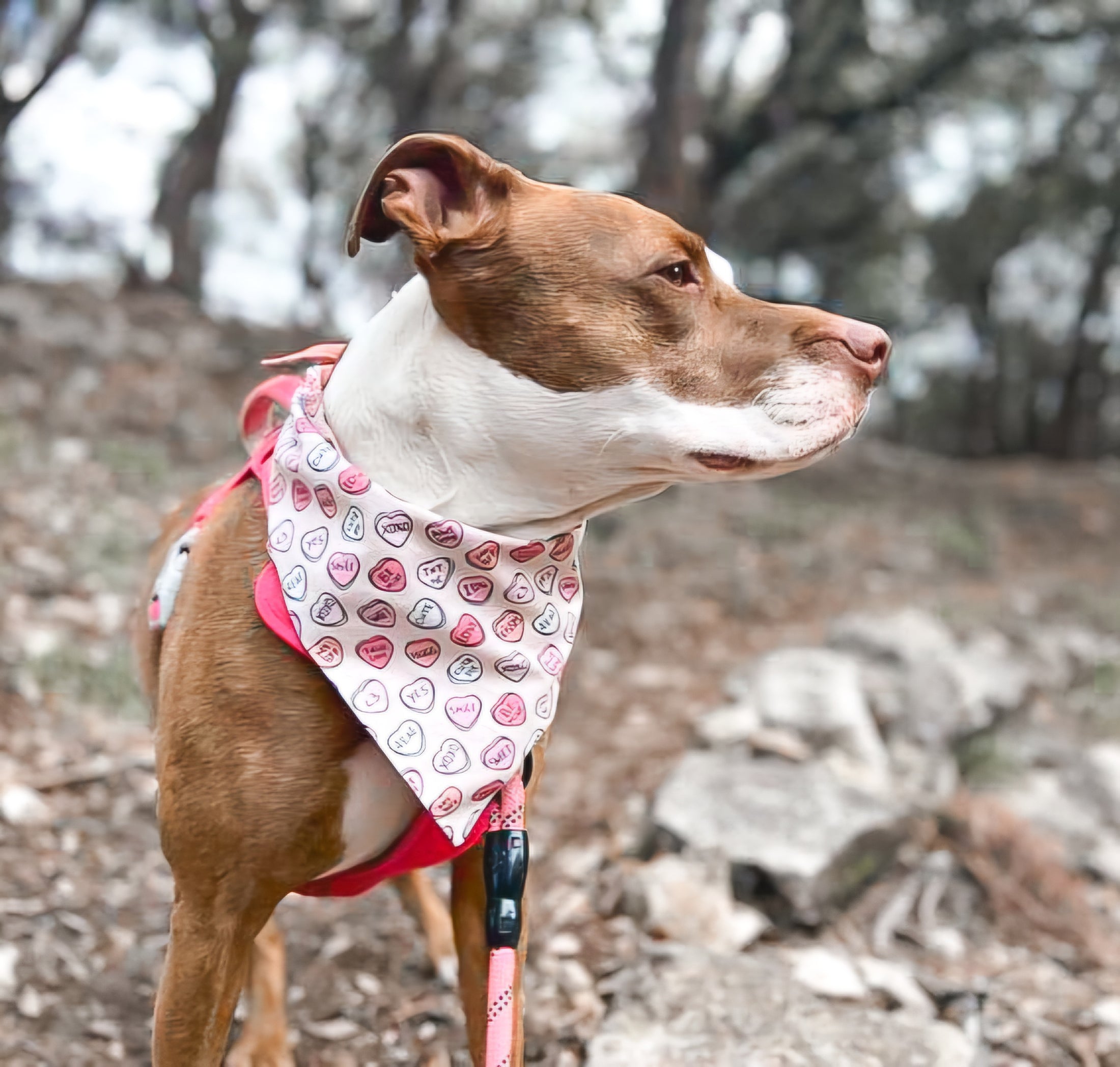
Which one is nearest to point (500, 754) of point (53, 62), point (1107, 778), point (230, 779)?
point (230, 779)

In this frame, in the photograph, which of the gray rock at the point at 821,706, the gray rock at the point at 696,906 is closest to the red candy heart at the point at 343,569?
the gray rock at the point at 696,906

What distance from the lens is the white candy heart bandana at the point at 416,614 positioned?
1.54 m

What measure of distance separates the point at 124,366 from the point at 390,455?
7408 millimetres

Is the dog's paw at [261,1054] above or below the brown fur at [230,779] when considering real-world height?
below

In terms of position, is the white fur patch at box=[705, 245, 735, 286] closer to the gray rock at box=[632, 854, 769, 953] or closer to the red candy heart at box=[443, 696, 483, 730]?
the red candy heart at box=[443, 696, 483, 730]

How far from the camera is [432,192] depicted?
154 cm

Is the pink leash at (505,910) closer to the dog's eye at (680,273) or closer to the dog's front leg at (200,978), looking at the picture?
the dog's front leg at (200,978)

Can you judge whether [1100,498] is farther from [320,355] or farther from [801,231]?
[320,355]

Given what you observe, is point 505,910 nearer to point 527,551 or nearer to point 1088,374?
point 527,551

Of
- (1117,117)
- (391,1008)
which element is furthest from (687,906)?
(1117,117)

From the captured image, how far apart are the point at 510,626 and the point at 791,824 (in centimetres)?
197

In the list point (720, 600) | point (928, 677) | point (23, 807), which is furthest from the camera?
point (720, 600)

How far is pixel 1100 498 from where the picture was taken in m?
11.0

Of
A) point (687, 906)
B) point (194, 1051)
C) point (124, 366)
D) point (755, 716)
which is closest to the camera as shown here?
point (194, 1051)
